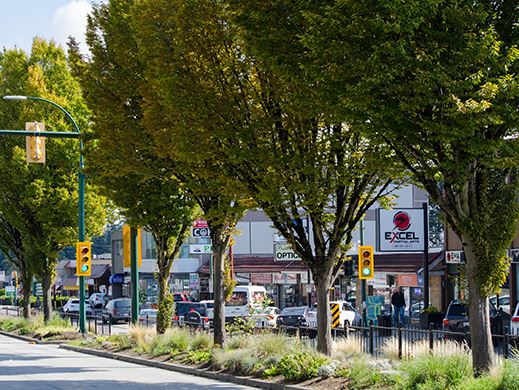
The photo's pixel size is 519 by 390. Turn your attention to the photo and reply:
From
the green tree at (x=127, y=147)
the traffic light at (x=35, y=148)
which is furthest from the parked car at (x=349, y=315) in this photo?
the traffic light at (x=35, y=148)

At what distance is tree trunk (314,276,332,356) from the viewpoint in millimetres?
20984

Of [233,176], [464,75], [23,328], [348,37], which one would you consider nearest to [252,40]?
[348,37]

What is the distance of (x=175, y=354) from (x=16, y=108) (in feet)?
65.4

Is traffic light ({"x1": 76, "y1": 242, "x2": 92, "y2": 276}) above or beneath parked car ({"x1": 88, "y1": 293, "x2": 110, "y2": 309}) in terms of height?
above

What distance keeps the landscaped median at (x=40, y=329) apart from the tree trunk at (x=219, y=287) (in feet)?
40.5

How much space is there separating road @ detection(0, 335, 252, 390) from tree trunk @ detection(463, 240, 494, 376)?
5.83 metres

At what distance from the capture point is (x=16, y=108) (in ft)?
138

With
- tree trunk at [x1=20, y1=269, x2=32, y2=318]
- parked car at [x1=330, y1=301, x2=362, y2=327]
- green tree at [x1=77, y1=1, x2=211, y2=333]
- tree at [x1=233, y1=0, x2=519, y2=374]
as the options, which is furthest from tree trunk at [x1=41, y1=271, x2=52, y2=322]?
tree at [x1=233, y1=0, x2=519, y2=374]

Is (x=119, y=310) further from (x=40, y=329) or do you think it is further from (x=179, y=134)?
(x=179, y=134)

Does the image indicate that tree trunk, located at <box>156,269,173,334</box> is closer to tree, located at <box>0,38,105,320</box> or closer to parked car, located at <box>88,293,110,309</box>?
tree, located at <box>0,38,105,320</box>

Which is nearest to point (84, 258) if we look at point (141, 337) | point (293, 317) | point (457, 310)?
point (141, 337)

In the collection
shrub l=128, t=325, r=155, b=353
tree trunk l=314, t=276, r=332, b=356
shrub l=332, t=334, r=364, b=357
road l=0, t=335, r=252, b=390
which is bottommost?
road l=0, t=335, r=252, b=390

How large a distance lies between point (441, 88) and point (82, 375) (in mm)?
11956

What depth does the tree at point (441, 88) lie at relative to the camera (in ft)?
47.0
